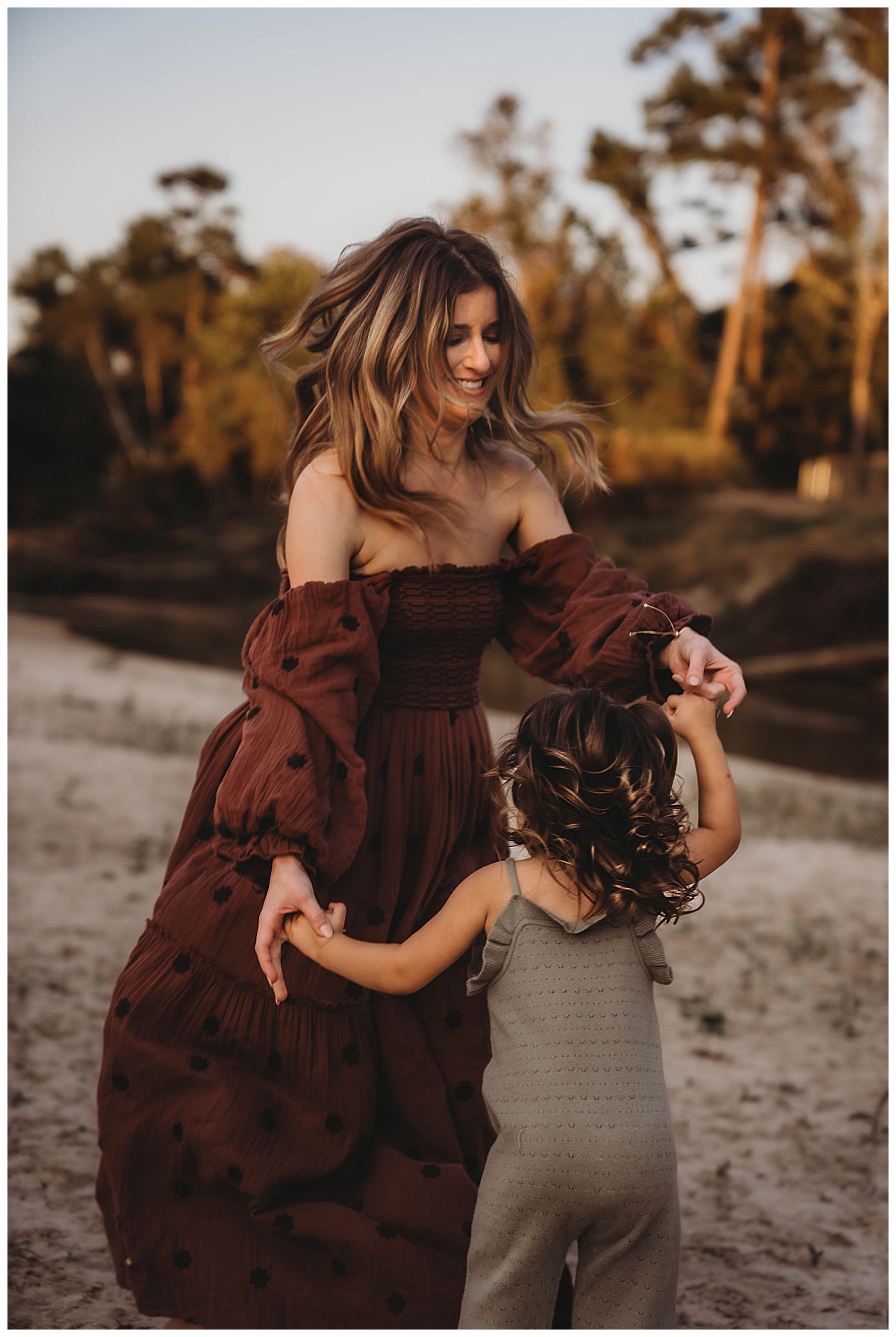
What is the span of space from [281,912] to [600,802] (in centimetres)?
49

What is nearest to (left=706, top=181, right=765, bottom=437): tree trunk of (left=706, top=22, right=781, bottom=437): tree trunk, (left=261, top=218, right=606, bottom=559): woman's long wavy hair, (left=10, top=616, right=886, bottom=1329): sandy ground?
(left=706, top=22, right=781, bottom=437): tree trunk

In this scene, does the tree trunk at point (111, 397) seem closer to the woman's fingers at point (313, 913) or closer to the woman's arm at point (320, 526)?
the woman's arm at point (320, 526)

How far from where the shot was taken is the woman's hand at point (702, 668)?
212 cm

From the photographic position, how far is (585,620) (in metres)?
2.39

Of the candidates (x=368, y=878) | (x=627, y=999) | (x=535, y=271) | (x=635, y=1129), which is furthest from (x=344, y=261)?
(x=535, y=271)

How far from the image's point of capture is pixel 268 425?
25.2 metres

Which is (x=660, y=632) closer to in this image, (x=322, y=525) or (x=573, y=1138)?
(x=322, y=525)

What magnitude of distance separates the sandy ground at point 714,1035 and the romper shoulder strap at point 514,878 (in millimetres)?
1286

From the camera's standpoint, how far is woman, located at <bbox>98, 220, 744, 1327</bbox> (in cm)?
218

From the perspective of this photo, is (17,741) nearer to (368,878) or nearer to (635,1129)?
(368,878)

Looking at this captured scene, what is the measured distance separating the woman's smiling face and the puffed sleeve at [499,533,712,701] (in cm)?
32

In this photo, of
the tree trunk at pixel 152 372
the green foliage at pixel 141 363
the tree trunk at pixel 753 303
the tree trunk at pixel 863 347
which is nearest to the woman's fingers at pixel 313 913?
the tree trunk at pixel 863 347

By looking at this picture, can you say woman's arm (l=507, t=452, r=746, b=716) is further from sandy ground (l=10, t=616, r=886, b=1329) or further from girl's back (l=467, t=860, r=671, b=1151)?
sandy ground (l=10, t=616, r=886, b=1329)

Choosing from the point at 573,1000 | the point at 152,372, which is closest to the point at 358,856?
the point at 573,1000
